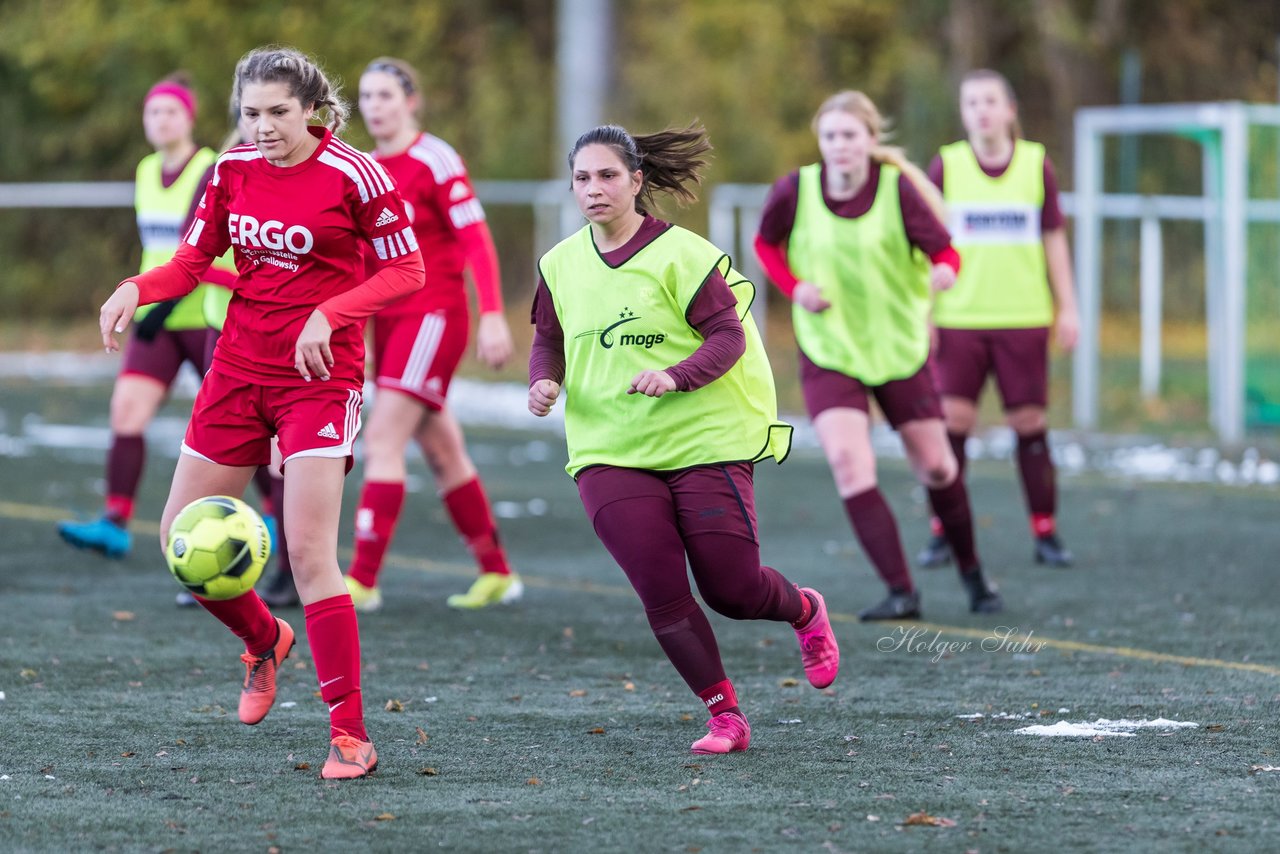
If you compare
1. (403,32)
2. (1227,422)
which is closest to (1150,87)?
(403,32)

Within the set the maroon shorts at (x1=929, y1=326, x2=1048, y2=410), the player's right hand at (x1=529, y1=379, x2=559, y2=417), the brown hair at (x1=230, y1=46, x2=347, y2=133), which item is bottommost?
the maroon shorts at (x1=929, y1=326, x2=1048, y2=410)

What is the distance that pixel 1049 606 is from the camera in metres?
8.45

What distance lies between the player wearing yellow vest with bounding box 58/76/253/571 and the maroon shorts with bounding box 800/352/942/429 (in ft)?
9.26

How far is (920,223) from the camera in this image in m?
7.87

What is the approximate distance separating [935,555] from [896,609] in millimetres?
1800

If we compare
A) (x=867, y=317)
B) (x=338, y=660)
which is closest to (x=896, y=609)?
(x=867, y=317)

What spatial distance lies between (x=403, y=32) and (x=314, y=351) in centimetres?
2596

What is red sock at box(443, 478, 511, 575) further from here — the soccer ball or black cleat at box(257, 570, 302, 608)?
the soccer ball

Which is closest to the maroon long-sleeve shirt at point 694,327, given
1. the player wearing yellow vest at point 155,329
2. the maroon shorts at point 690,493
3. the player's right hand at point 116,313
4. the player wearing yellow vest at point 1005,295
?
the maroon shorts at point 690,493

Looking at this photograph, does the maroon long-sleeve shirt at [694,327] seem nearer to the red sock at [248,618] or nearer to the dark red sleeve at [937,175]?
the red sock at [248,618]

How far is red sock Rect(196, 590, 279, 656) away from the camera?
5613 millimetres

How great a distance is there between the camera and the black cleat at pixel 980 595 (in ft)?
27.2

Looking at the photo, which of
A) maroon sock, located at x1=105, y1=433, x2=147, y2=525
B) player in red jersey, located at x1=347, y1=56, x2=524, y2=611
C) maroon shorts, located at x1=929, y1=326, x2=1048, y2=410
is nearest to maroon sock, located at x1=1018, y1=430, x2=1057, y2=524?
maroon shorts, located at x1=929, y1=326, x2=1048, y2=410

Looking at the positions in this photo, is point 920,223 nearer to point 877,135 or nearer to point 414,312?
point 877,135
